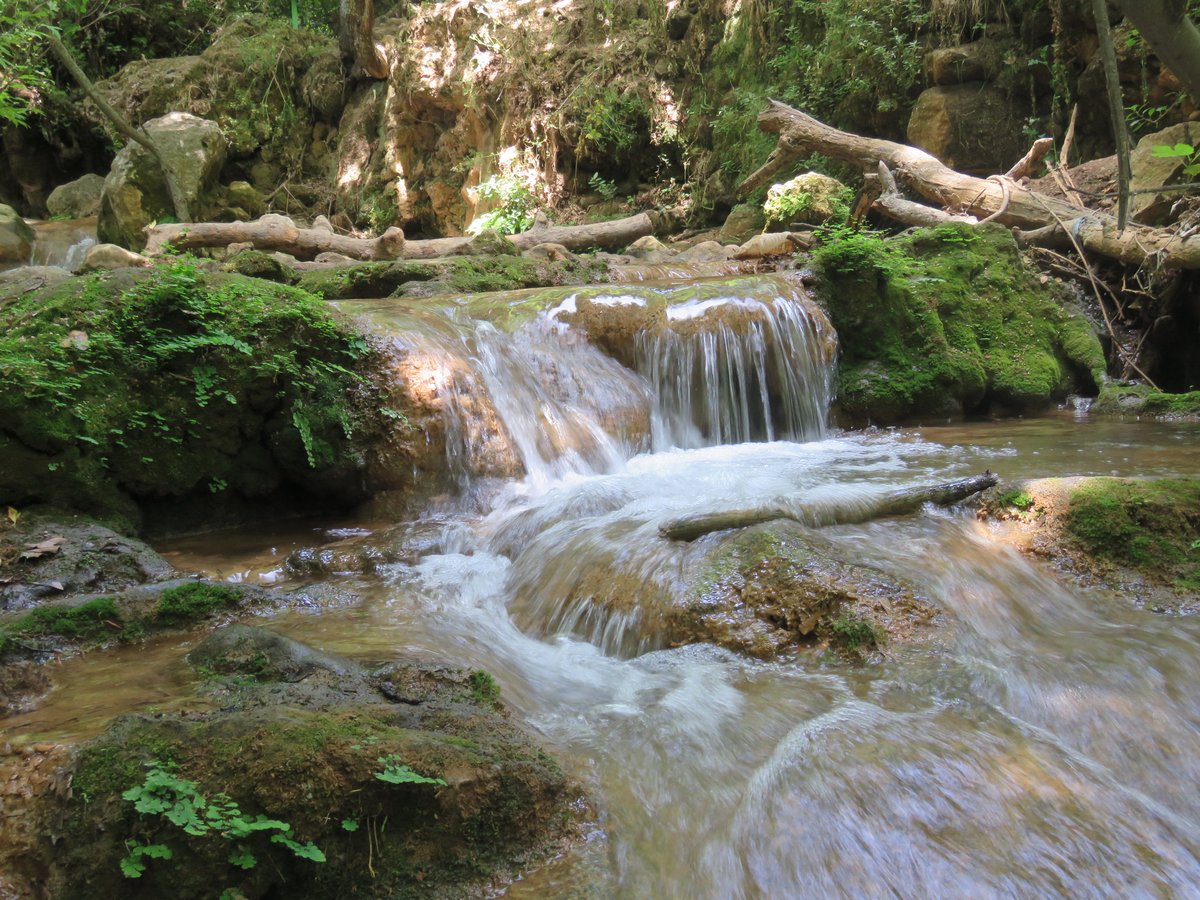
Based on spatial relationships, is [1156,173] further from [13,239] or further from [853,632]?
[13,239]

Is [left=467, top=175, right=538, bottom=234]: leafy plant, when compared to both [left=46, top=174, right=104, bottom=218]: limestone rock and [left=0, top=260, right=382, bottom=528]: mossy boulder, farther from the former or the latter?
[left=0, top=260, right=382, bottom=528]: mossy boulder

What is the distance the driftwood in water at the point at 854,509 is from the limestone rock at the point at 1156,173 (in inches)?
212

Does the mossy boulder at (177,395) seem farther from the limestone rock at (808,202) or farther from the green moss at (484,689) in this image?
the limestone rock at (808,202)

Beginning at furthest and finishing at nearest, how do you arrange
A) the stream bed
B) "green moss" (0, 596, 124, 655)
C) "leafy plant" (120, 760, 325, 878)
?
"green moss" (0, 596, 124, 655), the stream bed, "leafy plant" (120, 760, 325, 878)

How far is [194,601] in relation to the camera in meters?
3.41

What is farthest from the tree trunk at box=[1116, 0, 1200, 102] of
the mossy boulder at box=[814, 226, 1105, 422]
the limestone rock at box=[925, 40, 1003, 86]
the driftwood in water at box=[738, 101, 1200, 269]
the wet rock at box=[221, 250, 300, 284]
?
the limestone rock at box=[925, 40, 1003, 86]

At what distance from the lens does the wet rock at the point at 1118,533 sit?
12.1 ft

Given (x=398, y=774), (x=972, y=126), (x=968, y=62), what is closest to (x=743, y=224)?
(x=972, y=126)

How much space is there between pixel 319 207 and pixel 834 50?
41.6ft

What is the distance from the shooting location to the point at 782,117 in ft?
36.1

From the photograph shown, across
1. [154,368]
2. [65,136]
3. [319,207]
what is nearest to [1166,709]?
[154,368]

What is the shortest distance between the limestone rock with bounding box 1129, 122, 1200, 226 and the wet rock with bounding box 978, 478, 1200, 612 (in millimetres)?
5224

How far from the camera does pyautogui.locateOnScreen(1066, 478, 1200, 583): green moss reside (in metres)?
3.75

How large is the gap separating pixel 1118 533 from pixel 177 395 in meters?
5.62
